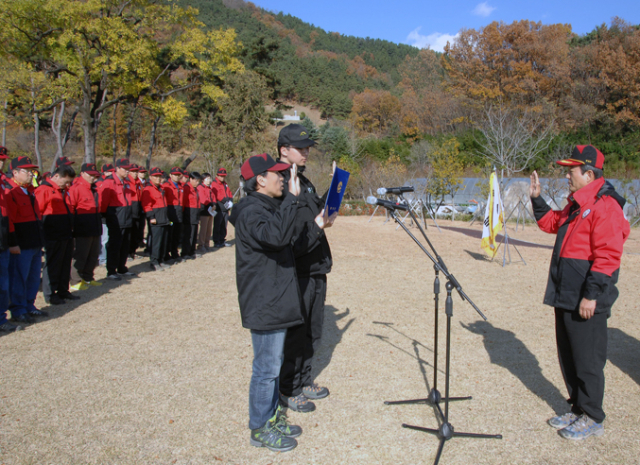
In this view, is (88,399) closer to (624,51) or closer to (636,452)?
(636,452)

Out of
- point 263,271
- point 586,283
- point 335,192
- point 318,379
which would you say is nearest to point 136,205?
point 318,379

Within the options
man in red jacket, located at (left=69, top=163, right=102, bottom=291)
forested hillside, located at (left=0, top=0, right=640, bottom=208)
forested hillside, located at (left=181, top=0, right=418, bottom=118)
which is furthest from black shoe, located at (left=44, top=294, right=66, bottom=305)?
forested hillside, located at (left=181, top=0, right=418, bottom=118)

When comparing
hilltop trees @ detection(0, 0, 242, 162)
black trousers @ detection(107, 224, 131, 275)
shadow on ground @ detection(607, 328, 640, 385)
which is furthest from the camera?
hilltop trees @ detection(0, 0, 242, 162)

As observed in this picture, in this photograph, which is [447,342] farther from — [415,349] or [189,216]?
[189,216]

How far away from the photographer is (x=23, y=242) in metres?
5.93

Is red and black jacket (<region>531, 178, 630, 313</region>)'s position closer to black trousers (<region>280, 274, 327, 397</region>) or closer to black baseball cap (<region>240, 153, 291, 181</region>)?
black trousers (<region>280, 274, 327, 397</region>)

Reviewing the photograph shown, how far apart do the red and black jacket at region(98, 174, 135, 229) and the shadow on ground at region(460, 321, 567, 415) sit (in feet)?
21.8

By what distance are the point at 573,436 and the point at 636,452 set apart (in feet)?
1.29

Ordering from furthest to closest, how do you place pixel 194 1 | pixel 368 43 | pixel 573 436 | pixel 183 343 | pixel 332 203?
pixel 368 43
pixel 194 1
pixel 183 343
pixel 573 436
pixel 332 203

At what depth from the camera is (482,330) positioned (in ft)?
19.1

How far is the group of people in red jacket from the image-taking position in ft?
19.3

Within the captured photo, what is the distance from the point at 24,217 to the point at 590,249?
21.6ft

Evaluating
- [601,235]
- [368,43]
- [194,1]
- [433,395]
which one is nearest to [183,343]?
[433,395]

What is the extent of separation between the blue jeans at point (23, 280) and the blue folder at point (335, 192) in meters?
5.07
